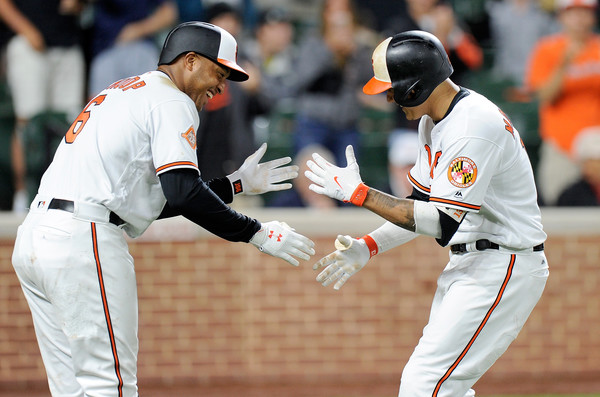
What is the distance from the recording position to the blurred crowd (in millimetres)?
7398

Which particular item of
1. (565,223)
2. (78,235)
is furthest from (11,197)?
(565,223)

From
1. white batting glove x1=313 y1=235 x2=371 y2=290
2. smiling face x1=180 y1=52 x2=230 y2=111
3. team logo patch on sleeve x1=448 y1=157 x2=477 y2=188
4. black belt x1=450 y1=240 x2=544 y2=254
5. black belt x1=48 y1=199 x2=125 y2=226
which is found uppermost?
smiling face x1=180 y1=52 x2=230 y2=111

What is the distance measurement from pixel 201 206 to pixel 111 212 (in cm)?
42

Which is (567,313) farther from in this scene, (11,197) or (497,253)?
(11,197)

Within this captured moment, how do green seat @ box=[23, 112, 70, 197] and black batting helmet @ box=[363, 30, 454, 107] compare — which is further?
green seat @ box=[23, 112, 70, 197]

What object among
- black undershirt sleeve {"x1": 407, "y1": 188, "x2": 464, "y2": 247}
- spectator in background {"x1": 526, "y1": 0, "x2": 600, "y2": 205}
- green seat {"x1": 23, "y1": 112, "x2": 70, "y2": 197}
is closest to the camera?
black undershirt sleeve {"x1": 407, "y1": 188, "x2": 464, "y2": 247}

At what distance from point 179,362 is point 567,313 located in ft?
10.5

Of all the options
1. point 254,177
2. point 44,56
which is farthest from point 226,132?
point 254,177

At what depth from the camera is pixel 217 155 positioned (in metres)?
7.36

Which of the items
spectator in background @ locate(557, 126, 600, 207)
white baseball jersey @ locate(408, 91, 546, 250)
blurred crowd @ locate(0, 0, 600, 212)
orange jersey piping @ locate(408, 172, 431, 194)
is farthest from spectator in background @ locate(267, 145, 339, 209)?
white baseball jersey @ locate(408, 91, 546, 250)

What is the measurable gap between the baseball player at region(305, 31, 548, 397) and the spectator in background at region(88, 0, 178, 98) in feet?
12.9

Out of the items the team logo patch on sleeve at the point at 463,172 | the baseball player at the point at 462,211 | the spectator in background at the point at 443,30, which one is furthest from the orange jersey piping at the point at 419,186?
the spectator in background at the point at 443,30

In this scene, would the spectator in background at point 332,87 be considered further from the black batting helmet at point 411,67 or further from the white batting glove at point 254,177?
the black batting helmet at point 411,67

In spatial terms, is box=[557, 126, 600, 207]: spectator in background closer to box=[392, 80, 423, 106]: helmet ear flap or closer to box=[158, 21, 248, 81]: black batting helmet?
box=[392, 80, 423, 106]: helmet ear flap
